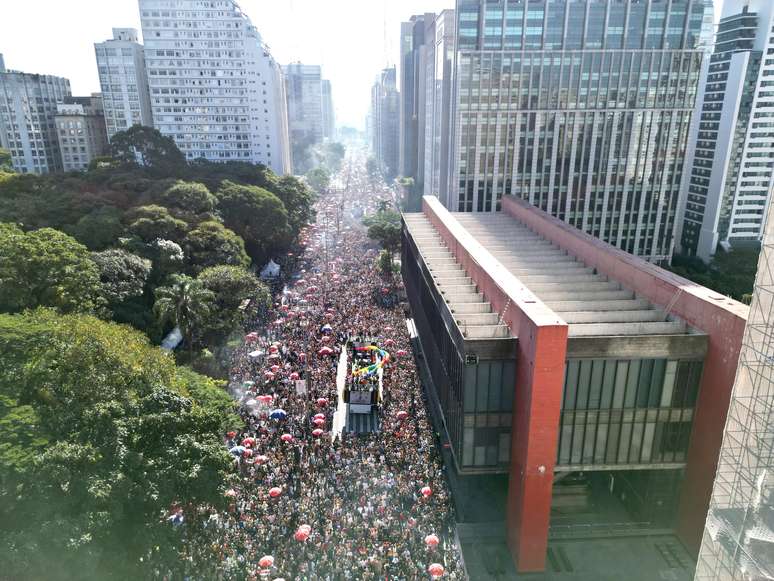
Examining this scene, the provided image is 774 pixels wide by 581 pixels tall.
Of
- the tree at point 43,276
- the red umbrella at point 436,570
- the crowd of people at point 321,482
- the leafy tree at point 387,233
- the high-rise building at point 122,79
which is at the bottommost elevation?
the crowd of people at point 321,482

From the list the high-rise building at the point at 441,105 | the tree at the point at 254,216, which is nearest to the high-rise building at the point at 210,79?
the high-rise building at the point at 441,105

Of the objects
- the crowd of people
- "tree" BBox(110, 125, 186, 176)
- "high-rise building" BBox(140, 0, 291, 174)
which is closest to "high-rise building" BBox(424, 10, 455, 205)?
"high-rise building" BBox(140, 0, 291, 174)

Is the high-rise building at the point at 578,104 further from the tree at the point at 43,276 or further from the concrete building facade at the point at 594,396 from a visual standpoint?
the tree at the point at 43,276

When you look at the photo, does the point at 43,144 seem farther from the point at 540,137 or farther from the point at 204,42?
the point at 540,137

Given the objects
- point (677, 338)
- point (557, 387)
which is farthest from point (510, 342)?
point (677, 338)

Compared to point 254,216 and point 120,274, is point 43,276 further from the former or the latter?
point 254,216

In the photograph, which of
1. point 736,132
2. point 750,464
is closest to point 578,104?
point 736,132

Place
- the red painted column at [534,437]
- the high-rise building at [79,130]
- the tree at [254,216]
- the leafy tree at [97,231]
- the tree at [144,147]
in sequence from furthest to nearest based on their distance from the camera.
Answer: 1. the high-rise building at [79,130]
2. the tree at [144,147]
3. the tree at [254,216]
4. the leafy tree at [97,231]
5. the red painted column at [534,437]
